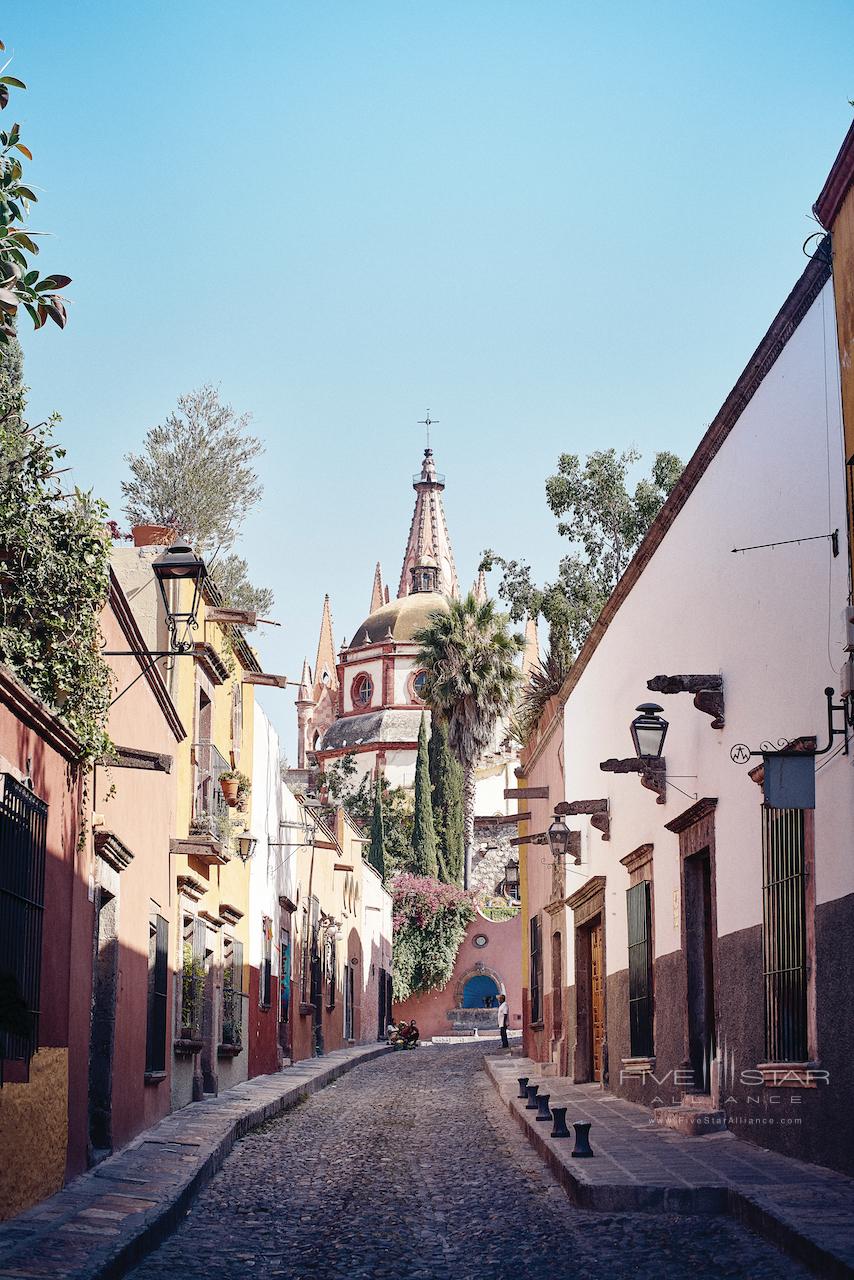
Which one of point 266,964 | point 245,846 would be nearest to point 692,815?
point 245,846

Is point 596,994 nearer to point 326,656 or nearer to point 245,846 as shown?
point 245,846

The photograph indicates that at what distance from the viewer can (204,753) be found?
17.5m

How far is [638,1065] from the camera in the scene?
1488 cm

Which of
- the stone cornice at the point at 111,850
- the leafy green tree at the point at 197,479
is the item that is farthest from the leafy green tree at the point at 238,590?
the stone cornice at the point at 111,850

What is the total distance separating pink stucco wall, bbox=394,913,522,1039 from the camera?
5003 cm

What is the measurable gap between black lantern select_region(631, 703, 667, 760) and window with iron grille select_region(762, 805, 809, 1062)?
296 centimetres

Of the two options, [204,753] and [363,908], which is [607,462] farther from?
[204,753]

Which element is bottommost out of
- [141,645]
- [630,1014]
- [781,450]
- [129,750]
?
[630,1014]

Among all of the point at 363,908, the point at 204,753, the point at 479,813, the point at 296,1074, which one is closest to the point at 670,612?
the point at 204,753

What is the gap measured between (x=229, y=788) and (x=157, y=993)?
4.60 m

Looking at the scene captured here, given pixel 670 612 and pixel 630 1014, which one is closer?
pixel 670 612

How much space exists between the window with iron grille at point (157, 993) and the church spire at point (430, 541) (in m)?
67.2

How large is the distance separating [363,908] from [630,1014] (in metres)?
25.7

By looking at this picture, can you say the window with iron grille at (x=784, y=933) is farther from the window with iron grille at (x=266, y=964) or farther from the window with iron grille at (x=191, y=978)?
the window with iron grille at (x=266, y=964)
